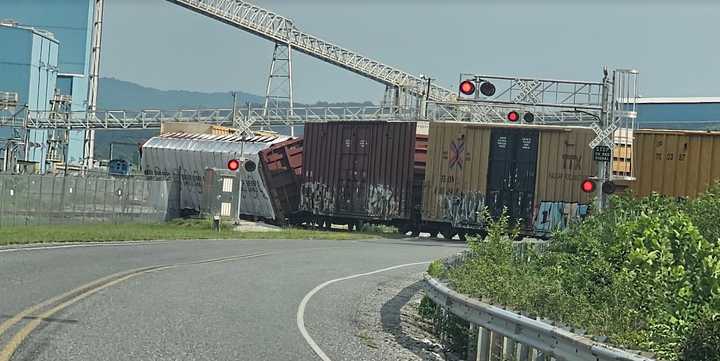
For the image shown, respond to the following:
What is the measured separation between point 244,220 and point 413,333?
3361 cm

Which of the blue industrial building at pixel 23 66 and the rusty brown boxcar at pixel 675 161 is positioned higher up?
the blue industrial building at pixel 23 66

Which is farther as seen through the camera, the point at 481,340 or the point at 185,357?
the point at 481,340

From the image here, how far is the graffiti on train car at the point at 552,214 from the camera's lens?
37406 mm

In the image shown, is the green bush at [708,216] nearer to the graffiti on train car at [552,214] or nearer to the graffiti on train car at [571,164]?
the graffiti on train car at [552,214]

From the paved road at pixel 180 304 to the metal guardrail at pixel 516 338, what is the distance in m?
1.32

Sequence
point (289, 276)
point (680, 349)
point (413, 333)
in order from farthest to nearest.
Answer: point (289, 276), point (413, 333), point (680, 349)

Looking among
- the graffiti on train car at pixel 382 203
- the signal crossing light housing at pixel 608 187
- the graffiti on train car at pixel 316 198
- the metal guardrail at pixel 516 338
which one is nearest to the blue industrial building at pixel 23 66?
the graffiti on train car at pixel 316 198

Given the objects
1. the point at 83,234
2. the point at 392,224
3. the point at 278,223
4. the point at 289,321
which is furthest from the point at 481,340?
the point at 278,223

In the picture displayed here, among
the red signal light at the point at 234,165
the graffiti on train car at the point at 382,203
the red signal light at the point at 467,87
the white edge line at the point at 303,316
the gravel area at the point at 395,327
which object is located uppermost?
the red signal light at the point at 467,87

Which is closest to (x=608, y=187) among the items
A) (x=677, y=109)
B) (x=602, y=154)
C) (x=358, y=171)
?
(x=602, y=154)

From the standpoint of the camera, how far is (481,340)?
1118 centimetres

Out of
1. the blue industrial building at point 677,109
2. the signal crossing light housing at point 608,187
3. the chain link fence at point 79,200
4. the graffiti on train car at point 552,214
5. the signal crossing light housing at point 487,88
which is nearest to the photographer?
the signal crossing light housing at point 608,187

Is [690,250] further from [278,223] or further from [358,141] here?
[278,223]

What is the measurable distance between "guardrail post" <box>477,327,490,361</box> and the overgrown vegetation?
88 centimetres
